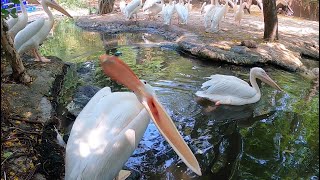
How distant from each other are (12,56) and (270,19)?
19.1ft

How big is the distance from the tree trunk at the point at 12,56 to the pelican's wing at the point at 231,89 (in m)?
2.42

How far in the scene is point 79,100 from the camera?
14.6 feet

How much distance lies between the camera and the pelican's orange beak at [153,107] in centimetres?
194

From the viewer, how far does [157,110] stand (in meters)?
2.23

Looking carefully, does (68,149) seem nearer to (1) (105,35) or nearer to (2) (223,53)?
(2) (223,53)

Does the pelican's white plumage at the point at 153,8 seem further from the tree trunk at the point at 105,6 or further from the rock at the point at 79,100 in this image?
the rock at the point at 79,100

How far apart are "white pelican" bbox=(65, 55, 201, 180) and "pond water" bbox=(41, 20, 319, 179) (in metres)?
0.81

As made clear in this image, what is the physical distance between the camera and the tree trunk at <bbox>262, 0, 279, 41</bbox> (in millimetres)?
7805

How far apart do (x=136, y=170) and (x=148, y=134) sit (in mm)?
767

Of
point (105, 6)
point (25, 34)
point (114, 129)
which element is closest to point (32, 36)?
point (25, 34)

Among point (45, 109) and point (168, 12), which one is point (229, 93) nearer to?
point (45, 109)

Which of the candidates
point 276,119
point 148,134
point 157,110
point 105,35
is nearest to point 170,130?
point 157,110

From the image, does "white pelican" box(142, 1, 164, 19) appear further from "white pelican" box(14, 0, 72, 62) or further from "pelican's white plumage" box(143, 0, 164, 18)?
"white pelican" box(14, 0, 72, 62)

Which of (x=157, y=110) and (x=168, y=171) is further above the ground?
(x=157, y=110)
